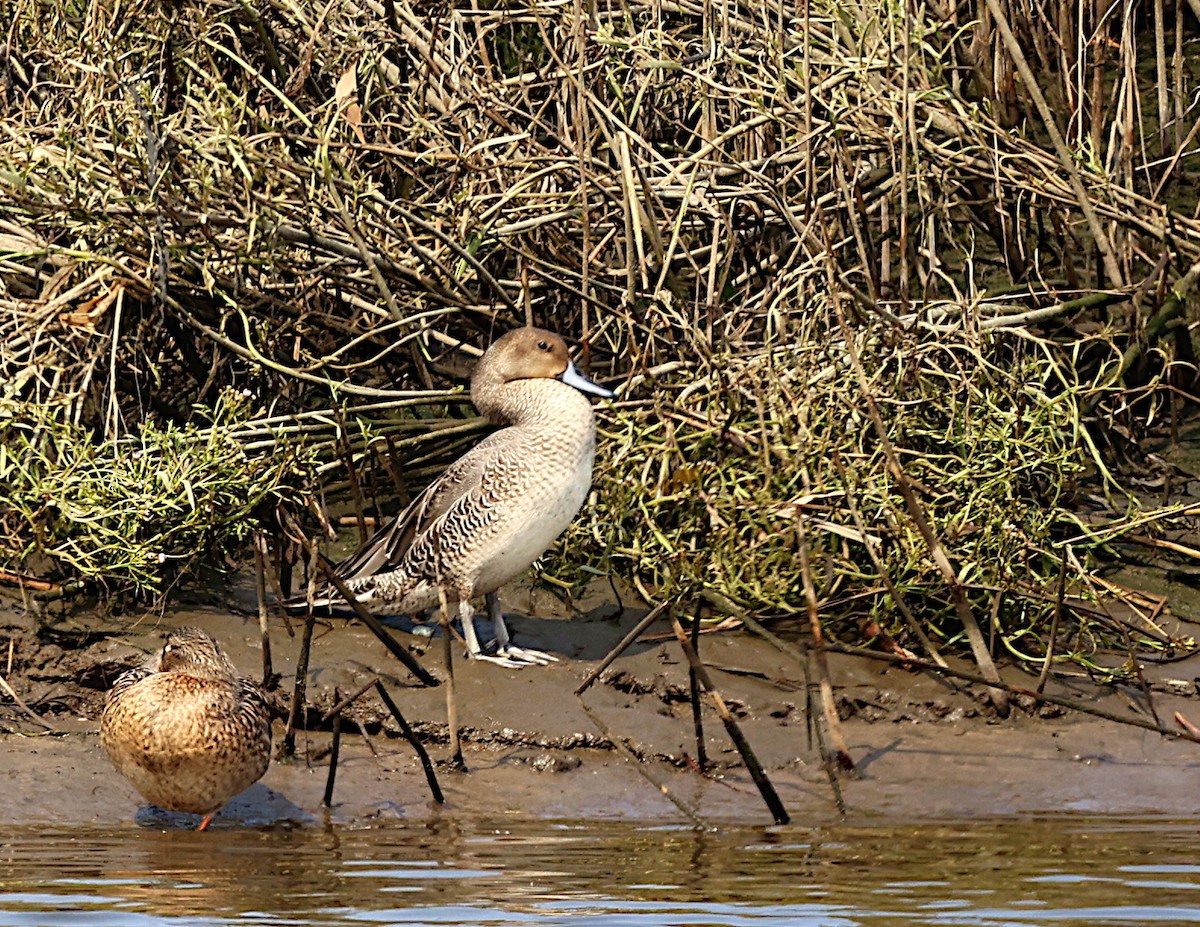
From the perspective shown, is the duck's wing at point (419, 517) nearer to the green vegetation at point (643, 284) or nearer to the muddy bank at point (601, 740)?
the muddy bank at point (601, 740)

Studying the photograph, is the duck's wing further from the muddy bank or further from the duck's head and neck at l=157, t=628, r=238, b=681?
the duck's head and neck at l=157, t=628, r=238, b=681

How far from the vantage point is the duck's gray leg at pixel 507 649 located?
21.1 feet

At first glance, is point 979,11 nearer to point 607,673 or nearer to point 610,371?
point 610,371

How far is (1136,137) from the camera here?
8133 millimetres

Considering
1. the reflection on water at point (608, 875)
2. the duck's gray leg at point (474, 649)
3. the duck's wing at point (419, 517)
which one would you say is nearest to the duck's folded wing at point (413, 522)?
the duck's wing at point (419, 517)

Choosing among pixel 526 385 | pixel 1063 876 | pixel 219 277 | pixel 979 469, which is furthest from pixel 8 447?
pixel 1063 876

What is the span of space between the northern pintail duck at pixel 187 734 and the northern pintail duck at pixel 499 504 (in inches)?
37.3

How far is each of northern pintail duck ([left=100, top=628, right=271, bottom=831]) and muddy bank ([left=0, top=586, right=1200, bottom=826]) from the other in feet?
0.84

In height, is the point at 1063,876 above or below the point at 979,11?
below

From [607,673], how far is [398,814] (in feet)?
3.42

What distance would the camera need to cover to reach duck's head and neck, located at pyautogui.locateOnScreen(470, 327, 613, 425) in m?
6.59

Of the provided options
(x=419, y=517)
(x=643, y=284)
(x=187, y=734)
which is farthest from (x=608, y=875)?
(x=643, y=284)

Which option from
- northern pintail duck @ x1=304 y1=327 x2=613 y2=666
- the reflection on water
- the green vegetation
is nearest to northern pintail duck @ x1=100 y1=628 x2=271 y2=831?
the reflection on water

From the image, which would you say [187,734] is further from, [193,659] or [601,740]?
[601,740]
